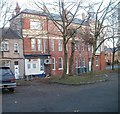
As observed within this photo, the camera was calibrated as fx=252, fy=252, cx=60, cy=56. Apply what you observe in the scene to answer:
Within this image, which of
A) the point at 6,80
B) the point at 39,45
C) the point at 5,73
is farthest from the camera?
the point at 39,45

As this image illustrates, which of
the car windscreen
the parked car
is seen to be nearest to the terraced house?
the car windscreen

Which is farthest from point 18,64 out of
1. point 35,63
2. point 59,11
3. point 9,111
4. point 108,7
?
point 9,111

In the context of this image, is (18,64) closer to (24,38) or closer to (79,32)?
(24,38)

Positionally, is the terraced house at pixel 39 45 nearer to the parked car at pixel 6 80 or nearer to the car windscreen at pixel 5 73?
the car windscreen at pixel 5 73

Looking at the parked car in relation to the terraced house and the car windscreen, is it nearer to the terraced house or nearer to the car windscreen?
the car windscreen

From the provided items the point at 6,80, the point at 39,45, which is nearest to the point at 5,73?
the point at 6,80

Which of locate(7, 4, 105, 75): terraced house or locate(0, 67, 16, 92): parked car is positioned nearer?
locate(0, 67, 16, 92): parked car

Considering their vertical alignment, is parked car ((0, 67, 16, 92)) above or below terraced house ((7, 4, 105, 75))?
below

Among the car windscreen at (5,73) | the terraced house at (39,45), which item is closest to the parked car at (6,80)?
the car windscreen at (5,73)

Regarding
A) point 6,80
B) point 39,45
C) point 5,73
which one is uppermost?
point 39,45

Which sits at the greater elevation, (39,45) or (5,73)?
(39,45)

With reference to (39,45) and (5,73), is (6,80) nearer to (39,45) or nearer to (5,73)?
(5,73)

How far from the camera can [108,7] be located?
2841 cm

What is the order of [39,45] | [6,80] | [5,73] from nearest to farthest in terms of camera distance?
[6,80]
[5,73]
[39,45]
